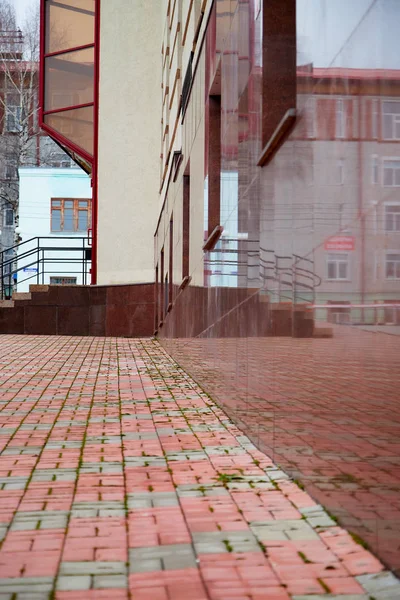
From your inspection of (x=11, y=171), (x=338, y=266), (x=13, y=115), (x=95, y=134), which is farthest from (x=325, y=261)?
(x=11, y=171)

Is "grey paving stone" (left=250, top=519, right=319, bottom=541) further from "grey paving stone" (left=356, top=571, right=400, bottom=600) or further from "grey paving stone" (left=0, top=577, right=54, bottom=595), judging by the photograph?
"grey paving stone" (left=0, top=577, right=54, bottom=595)

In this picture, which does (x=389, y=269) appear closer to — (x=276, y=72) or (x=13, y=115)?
(x=276, y=72)

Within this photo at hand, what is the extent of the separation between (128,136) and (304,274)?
64.6 feet

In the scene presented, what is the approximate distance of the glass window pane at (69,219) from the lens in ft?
138

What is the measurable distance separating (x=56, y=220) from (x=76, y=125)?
17.7 metres

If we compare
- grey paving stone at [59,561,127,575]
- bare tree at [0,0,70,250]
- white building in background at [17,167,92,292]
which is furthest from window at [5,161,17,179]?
grey paving stone at [59,561,127,575]

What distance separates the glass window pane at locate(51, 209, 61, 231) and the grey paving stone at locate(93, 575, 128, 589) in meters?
39.7

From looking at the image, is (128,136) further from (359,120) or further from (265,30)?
(359,120)

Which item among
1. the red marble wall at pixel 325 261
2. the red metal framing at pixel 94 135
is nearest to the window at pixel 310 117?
the red marble wall at pixel 325 261

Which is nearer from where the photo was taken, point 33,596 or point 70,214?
point 33,596

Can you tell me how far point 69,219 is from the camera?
1665 inches

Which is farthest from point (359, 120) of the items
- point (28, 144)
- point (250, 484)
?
point (28, 144)

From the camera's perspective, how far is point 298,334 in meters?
4.44

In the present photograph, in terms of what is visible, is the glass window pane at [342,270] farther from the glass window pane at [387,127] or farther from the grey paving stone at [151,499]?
the grey paving stone at [151,499]
